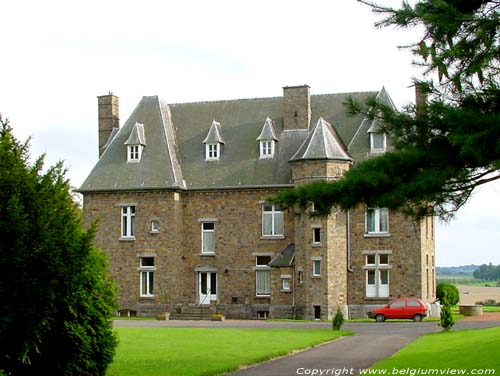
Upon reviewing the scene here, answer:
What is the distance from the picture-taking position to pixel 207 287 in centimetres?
5006

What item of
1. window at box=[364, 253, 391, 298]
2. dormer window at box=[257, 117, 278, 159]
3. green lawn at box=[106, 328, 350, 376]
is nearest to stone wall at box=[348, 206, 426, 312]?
window at box=[364, 253, 391, 298]

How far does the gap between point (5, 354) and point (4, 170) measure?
3278 millimetres

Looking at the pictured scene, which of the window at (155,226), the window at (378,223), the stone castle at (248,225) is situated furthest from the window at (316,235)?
the window at (155,226)

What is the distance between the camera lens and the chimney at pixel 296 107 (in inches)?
1971

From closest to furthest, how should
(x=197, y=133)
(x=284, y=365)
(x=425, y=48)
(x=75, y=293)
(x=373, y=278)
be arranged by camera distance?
(x=425, y=48) < (x=75, y=293) < (x=284, y=365) < (x=373, y=278) < (x=197, y=133)

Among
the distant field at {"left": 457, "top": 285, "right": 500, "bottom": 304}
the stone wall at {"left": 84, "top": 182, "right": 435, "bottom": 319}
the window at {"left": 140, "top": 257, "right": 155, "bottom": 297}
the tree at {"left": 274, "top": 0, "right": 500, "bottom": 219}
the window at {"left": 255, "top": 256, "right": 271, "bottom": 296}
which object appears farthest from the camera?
the distant field at {"left": 457, "top": 285, "right": 500, "bottom": 304}

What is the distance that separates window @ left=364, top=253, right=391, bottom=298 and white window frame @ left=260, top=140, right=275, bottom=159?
26.0 feet

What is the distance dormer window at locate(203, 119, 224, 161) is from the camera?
51188mm

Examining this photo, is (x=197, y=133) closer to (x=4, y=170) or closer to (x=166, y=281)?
(x=166, y=281)

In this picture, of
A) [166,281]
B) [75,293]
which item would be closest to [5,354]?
[75,293]

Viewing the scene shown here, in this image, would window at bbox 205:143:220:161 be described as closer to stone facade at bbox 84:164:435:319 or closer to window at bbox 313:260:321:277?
stone facade at bbox 84:164:435:319

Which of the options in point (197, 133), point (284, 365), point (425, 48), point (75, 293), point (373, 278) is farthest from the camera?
point (197, 133)

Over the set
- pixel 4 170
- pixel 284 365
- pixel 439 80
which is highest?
pixel 439 80

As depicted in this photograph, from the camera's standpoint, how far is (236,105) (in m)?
53.8
